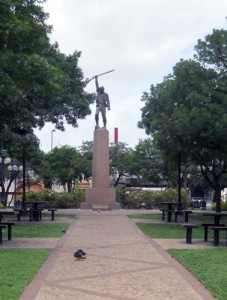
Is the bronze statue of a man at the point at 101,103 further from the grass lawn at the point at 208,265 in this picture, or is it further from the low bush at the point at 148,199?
the grass lawn at the point at 208,265

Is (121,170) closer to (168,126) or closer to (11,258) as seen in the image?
(168,126)

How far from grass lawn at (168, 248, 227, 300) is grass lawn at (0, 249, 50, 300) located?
272 centimetres

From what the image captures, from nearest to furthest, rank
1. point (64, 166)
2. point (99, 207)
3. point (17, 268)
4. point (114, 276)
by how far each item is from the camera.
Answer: point (114, 276) → point (17, 268) → point (99, 207) → point (64, 166)

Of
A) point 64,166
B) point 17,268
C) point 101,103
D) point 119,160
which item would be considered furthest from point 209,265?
point 64,166

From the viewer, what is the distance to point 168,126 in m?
21.0

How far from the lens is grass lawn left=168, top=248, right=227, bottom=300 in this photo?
812 centimetres

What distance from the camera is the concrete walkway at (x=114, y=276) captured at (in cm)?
759

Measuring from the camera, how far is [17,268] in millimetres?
9656

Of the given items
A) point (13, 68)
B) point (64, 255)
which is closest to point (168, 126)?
point (13, 68)

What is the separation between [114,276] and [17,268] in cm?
182

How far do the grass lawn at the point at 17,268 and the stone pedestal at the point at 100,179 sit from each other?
2107 cm

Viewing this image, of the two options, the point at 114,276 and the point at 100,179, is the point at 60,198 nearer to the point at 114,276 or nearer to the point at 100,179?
the point at 100,179

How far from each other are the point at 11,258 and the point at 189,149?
42.5ft

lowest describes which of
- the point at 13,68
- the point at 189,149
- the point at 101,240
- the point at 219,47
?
the point at 101,240
